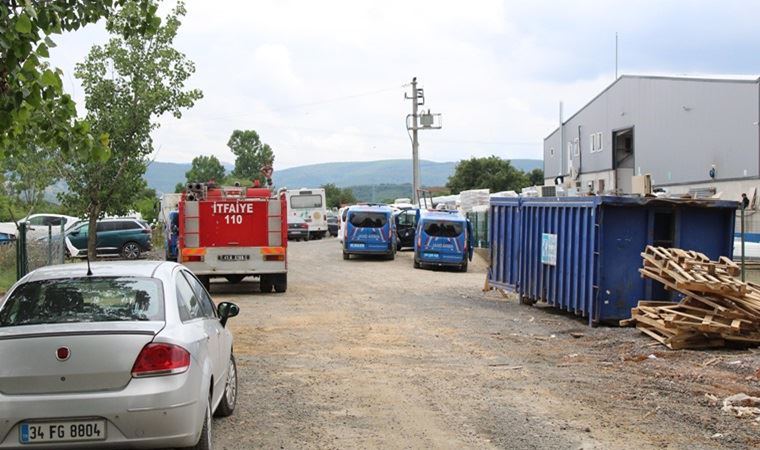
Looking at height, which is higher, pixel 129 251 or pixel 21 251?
pixel 21 251

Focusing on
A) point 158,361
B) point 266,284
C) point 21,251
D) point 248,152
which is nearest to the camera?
point 158,361

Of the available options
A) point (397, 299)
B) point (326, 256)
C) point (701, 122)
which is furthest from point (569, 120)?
point (397, 299)

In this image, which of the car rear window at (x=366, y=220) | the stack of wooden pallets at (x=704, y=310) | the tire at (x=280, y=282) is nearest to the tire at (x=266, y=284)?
the tire at (x=280, y=282)

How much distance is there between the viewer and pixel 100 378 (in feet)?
17.3

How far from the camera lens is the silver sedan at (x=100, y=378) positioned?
5223 mm

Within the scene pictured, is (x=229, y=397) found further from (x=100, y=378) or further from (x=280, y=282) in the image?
(x=280, y=282)

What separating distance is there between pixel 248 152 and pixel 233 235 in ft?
332

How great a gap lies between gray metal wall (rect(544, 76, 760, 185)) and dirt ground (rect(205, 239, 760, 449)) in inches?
844

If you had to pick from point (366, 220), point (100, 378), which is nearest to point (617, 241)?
point (100, 378)

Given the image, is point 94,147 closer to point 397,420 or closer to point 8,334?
point 8,334

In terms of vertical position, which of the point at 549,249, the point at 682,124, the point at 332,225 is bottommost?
the point at 332,225

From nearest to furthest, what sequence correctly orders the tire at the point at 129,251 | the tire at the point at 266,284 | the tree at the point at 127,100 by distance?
1. the tire at the point at 266,284
2. the tree at the point at 127,100
3. the tire at the point at 129,251

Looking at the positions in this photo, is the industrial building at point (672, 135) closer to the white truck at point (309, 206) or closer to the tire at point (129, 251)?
the white truck at point (309, 206)

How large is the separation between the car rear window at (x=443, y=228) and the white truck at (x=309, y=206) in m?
20.2
